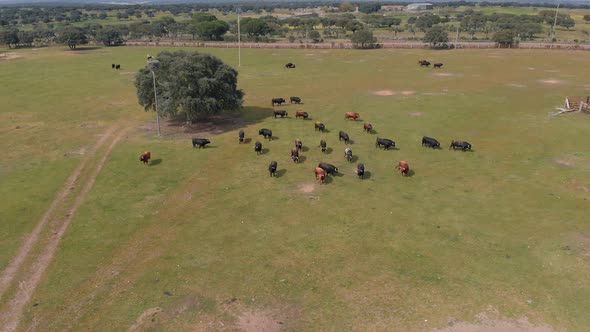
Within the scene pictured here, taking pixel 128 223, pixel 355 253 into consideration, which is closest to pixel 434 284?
pixel 355 253

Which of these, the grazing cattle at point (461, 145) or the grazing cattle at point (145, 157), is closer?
the grazing cattle at point (145, 157)

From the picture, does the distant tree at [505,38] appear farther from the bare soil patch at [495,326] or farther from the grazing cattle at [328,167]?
the bare soil patch at [495,326]

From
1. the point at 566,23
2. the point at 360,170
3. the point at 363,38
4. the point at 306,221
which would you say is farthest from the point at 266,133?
the point at 566,23

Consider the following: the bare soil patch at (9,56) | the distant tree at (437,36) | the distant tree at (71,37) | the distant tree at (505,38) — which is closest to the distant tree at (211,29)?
the distant tree at (71,37)

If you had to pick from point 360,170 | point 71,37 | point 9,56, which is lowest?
point 360,170

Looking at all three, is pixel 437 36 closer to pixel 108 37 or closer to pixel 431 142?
pixel 431 142

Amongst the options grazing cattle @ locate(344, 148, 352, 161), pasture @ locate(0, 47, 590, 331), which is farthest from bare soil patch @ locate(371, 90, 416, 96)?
grazing cattle @ locate(344, 148, 352, 161)

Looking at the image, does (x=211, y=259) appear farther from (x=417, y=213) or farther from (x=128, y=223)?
(x=417, y=213)
